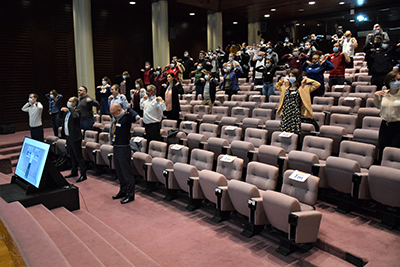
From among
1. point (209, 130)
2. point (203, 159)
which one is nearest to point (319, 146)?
point (203, 159)

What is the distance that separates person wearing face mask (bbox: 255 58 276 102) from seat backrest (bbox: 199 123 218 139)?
226 centimetres

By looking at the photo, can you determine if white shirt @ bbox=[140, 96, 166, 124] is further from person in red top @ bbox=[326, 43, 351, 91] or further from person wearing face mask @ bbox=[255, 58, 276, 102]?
person in red top @ bbox=[326, 43, 351, 91]

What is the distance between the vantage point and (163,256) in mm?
3109

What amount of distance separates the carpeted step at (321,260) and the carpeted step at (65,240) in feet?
5.92

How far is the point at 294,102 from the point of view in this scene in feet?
15.6

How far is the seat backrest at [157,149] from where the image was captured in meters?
5.15

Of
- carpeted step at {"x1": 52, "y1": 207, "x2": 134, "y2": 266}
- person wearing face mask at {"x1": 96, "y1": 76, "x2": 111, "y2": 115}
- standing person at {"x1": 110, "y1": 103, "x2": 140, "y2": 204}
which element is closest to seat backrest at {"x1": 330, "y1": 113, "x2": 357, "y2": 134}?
standing person at {"x1": 110, "y1": 103, "x2": 140, "y2": 204}

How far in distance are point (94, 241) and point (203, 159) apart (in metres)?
2.12

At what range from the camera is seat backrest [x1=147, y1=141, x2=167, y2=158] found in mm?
5148

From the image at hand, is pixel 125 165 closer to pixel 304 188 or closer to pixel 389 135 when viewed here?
pixel 304 188

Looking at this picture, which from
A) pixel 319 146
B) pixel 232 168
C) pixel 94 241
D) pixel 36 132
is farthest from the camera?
pixel 36 132

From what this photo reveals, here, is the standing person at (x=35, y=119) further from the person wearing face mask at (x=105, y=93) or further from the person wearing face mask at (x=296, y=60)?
the person wearing face mask at (x=296, y=60)

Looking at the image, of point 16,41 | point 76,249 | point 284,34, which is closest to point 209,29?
point 284,34

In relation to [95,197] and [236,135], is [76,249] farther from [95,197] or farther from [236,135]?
[236,135]
